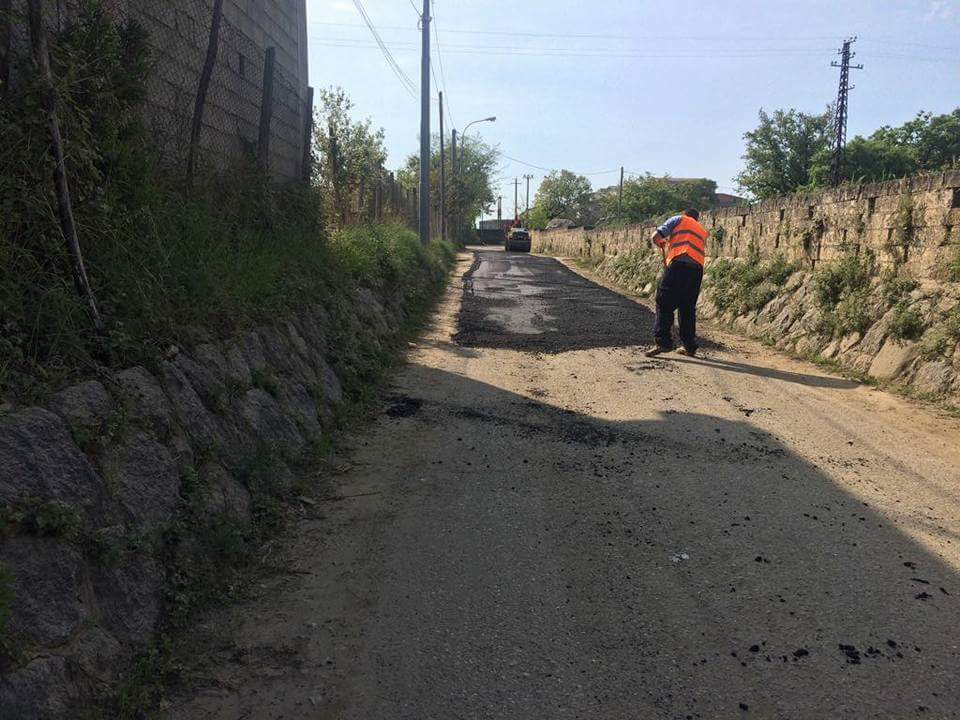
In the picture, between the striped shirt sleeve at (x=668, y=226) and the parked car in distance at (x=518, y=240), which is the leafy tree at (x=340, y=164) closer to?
the striped shirt sleeve at (x=668, y=226)

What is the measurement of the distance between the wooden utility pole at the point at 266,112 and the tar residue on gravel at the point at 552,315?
337 centimetres

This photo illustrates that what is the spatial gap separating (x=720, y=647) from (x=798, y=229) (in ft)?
29.5

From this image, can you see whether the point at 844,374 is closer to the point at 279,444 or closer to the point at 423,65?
the point at 279,444

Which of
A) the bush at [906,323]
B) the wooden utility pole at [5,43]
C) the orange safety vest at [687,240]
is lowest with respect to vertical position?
the bush at [906,323]

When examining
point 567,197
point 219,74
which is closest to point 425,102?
point 219,74

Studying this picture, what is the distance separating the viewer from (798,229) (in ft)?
33.9

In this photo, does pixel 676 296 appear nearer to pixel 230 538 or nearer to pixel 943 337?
pixel 943 337

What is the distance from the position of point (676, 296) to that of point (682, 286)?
146 mm

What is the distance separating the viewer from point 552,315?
12.0m

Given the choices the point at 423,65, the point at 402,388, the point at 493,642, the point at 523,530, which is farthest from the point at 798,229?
the point at 423,65

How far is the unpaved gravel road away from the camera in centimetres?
249

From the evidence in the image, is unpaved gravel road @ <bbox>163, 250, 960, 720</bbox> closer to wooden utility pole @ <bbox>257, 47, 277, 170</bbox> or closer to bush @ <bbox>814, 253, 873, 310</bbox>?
bush @ <bbox>814, 253, 873, 310</bbox>

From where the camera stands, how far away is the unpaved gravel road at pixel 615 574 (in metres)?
2.49

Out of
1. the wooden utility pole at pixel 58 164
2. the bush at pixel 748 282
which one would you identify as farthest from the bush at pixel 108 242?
the bush at pixel 748 282
